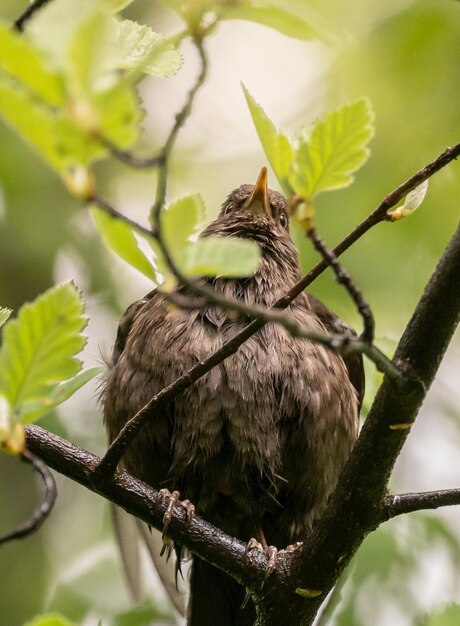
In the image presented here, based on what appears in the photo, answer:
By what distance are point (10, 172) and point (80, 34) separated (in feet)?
16.7

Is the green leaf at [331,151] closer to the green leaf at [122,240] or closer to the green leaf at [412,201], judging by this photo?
the green leaf at [122,240]

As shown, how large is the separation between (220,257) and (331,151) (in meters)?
0.40

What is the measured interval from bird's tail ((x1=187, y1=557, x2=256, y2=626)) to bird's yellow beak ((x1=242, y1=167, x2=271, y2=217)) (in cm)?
164

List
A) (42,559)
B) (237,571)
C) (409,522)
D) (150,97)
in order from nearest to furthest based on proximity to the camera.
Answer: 1. (237,571)
2. (409,522)
3. (42,559)
4. (150,97)

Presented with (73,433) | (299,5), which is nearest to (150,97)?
(73,433)

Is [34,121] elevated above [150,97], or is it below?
below

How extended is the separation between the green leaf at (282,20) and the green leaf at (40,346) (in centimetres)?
64

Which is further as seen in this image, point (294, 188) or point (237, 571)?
point (237, 571)

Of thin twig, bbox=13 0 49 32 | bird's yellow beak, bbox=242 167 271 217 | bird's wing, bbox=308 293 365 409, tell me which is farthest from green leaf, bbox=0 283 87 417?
bird's yellow beak, bbox=242 167 271 217

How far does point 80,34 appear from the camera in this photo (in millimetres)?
1362

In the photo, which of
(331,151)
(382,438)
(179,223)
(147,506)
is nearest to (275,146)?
(331,151)

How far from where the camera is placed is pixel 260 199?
15.3ft

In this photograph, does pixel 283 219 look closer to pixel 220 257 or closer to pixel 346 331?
pixel 346 331

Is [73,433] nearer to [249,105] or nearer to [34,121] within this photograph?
[249,105]
